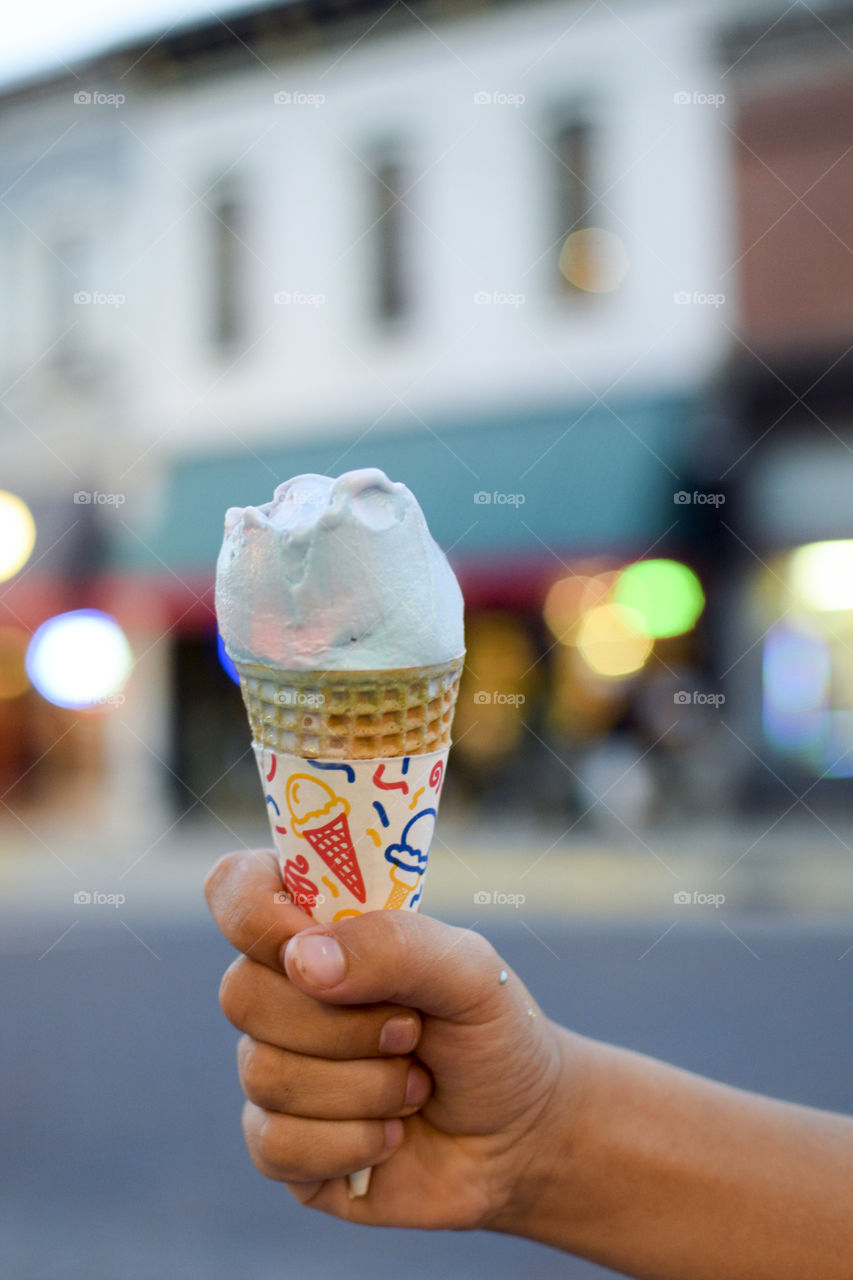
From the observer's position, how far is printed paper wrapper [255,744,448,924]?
1396 millimetres

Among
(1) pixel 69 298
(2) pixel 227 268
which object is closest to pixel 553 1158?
(2) pixel 227 268

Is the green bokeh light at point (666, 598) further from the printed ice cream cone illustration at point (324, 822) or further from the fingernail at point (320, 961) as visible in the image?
the fingernail at point (320, 961)

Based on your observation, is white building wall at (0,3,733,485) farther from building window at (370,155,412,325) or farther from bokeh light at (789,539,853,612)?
bokeh light at (789,539,853,612)

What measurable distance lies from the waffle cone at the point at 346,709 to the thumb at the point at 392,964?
9.6 inches

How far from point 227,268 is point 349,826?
9499 millimetres

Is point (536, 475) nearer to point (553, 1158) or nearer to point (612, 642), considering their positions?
point (612, 642)

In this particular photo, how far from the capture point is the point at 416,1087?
150 cm

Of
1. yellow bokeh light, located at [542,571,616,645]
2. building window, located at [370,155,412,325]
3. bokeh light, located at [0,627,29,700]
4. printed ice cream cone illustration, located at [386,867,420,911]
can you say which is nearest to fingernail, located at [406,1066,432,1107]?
printed ice cream cone illustration, located at [386,867,420,911]

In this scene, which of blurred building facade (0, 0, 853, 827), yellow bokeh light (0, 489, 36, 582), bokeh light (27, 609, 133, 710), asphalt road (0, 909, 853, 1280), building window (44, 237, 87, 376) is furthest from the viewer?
building window (44, 237, 87, 376)

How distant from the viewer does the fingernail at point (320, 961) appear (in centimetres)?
130

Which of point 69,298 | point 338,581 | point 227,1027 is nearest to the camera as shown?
point 338,581

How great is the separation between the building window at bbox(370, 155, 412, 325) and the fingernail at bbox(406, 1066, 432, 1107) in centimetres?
884

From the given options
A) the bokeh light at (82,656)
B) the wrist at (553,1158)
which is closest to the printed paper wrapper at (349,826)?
the wrist at (553,1158)

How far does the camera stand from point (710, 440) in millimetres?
8586
